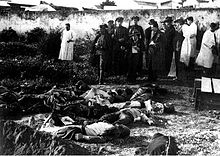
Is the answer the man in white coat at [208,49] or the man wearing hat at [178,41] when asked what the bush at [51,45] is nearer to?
the man wearing hat at [178,41]

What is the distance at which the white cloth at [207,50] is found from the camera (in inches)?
363

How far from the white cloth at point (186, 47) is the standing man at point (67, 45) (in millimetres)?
3481

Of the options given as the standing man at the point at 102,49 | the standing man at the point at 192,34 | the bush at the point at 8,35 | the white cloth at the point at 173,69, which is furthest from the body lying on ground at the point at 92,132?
the bush at the point at 8,35

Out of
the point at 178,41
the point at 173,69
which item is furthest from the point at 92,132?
the point at 178,41

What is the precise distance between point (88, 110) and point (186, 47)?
4.75 m

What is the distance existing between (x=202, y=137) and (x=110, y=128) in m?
1.42

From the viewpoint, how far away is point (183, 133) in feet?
17.5

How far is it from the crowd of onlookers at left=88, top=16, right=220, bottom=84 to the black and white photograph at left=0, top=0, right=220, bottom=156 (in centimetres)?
3

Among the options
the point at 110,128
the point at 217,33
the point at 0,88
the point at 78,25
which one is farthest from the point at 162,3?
the point at 110,128

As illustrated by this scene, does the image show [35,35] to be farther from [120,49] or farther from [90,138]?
[90,138]

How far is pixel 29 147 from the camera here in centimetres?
406

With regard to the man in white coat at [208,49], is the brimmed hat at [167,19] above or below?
above

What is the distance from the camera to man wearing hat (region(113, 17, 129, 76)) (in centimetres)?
951

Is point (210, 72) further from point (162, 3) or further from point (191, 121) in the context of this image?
point (162, 3)
